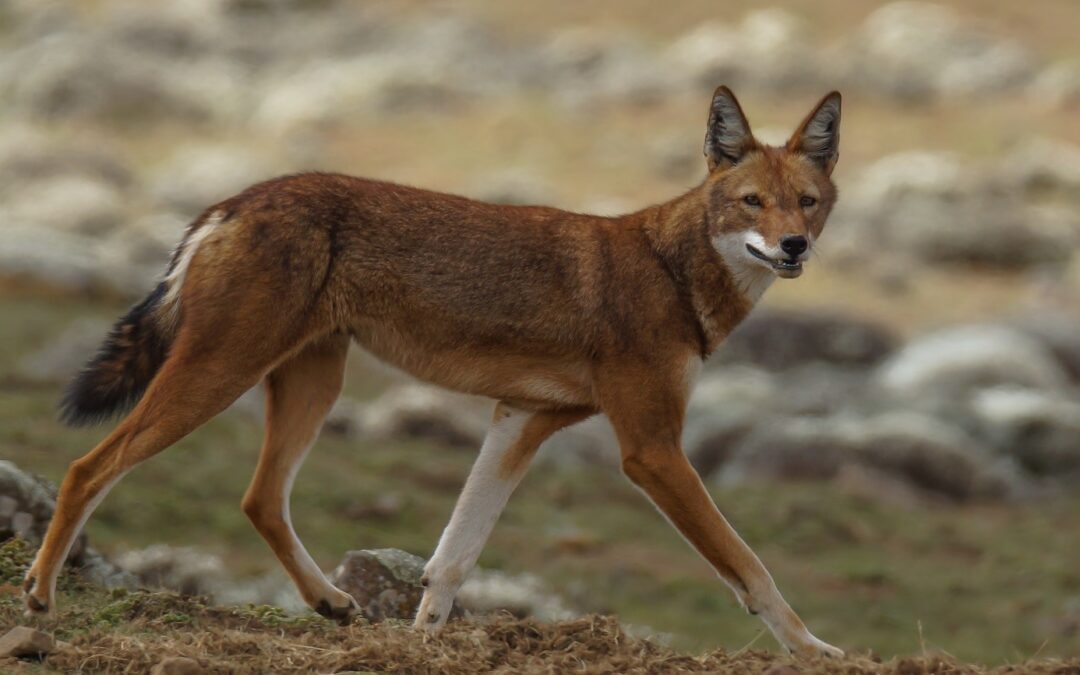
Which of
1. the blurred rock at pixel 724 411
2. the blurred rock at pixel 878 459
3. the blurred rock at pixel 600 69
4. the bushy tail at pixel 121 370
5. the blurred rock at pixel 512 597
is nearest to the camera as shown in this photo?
the bushy tail at pixel 121 370

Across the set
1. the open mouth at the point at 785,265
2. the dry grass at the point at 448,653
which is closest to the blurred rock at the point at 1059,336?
the open mouth at the point at 785,265

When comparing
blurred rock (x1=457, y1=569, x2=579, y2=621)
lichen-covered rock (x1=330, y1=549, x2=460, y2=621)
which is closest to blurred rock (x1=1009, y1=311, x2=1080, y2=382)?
blurred rock (x1=457, y1=569, x2=579, y2=621)

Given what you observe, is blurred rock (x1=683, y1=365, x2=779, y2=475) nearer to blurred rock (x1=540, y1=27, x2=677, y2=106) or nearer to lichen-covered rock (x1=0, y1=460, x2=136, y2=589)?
lichen-covered rock (x1=0, y1=460, x2=136, y2=589)

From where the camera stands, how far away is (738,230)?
832cm

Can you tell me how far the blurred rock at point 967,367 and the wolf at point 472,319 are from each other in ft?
55.5

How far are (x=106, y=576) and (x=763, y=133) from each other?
3654 centimetres

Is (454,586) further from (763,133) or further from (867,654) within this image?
(763,133)

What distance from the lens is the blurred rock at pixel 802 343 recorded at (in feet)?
91.3

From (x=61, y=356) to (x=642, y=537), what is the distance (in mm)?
7231

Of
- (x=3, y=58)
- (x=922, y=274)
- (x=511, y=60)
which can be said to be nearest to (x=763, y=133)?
(x=922, y=274)

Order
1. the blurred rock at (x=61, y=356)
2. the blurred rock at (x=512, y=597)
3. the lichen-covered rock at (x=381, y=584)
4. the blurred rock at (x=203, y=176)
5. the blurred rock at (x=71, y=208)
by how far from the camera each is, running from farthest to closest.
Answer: the blurred rock at (x=203, y=176) < the blurred rock at (x=71, y=208) < the blurred rock at (x=61, y=356) < the blurred rock at (x=512, y=597) < the lichen-covered rock at (x=381, y=584)

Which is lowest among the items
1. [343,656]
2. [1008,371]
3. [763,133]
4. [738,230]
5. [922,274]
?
[343,656]

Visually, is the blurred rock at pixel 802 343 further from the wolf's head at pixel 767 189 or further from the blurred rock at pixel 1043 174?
the wolf's head at pixel 767 189

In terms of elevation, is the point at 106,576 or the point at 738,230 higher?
the point at 738,230
